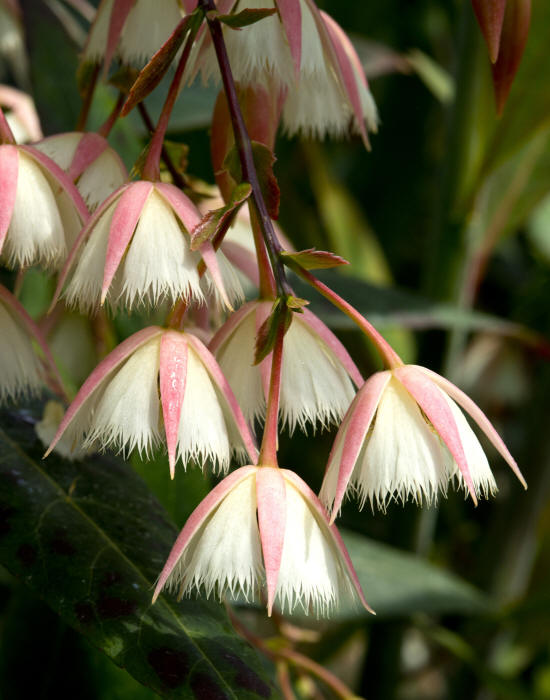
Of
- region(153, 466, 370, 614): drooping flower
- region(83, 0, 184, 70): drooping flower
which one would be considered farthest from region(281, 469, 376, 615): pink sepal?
region(83, 0, 184, 70): drooping flower

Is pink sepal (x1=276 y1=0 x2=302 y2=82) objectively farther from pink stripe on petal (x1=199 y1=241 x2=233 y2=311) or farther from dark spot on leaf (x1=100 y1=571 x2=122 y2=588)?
dark spot on leaf (x1=100 y1=571 x2=122 y2=588)

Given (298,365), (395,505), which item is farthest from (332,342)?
(395,505)

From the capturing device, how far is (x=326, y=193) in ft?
3.44

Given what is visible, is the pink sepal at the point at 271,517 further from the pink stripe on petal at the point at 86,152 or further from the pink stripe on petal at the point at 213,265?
the pink stripe on petal at the point at 86,152

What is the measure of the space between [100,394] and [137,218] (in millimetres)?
69

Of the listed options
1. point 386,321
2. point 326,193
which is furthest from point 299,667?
point 326,193

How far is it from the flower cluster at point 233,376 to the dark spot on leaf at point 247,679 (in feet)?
0.16

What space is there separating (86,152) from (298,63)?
0.11 meters

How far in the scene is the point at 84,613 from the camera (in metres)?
0.37

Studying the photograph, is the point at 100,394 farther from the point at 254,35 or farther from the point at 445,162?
the point at 445,162

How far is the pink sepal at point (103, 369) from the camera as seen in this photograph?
0.33m

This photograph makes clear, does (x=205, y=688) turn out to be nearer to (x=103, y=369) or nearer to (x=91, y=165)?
(x=103, y=369)

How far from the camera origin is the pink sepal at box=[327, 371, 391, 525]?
318 millimetres

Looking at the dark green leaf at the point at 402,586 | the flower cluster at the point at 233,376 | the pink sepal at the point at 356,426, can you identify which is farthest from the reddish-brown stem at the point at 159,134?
the dark green leaf at the point at 402,586
